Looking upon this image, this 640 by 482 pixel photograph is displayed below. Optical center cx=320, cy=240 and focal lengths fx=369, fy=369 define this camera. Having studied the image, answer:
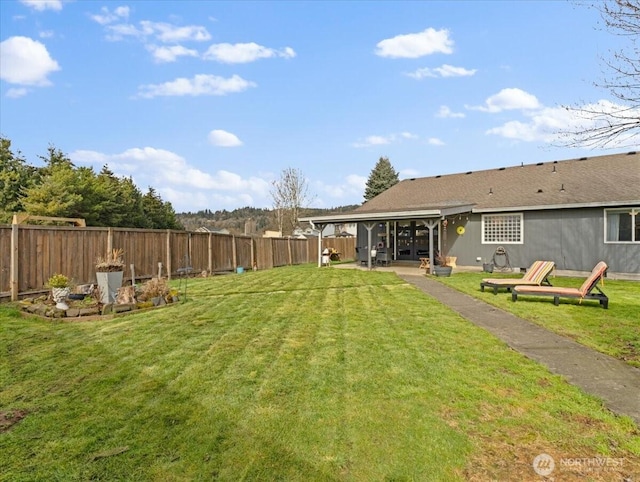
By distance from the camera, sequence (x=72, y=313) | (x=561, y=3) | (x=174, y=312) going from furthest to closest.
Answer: (x=174, y=312)
(x=72, y=313)
(x=561, y=3)

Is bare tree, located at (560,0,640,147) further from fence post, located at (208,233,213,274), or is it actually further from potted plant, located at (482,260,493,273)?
fence post, located at (208,233,213,274)

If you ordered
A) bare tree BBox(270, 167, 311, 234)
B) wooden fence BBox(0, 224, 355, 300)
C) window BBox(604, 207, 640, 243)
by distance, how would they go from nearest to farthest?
wooden fence BBox(0, 224, 355, 300), window BBox(604, 207, 640, 243), bare tree BBox(270, 167, 311, 234)

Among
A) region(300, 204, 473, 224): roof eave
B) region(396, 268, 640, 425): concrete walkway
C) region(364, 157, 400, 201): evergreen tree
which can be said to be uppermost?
region(364, 157, 400, 201): evergreen tree

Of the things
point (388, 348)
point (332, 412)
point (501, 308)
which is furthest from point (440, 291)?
point (332, 412)

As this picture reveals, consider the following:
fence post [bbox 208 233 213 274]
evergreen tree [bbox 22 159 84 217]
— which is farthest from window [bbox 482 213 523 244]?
evergreen tree [bbox 22 159 84 217]

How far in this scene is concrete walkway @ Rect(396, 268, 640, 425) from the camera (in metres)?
3.45

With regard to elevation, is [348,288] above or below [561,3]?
below

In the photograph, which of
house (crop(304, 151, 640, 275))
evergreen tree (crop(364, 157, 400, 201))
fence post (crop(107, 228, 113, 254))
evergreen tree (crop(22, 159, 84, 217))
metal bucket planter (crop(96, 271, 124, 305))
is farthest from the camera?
evergreen tree (crop(364, 157, 400, 201))

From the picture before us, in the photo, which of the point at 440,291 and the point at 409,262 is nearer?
the point at 440,291

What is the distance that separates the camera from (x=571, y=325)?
6.20m

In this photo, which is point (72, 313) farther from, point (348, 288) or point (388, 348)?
point (348, 288)

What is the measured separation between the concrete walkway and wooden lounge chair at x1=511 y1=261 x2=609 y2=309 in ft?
4.72

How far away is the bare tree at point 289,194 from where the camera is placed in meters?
37.2

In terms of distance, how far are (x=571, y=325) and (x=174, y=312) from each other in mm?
7161
